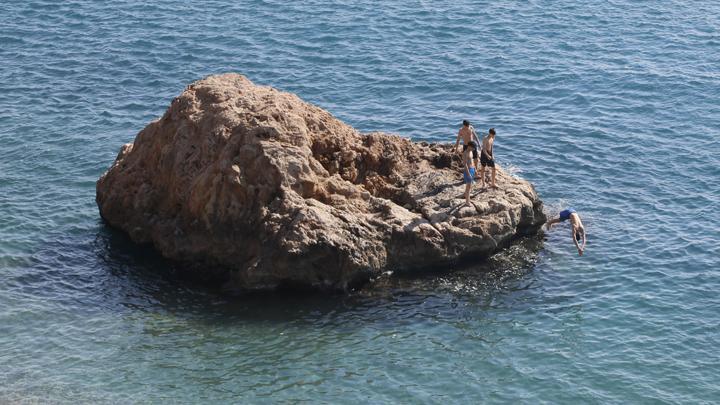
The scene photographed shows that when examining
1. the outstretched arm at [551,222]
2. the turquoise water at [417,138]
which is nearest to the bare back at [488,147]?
the outstretched arm at [551,222]

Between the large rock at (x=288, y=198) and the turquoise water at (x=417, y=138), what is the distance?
3.25 ft

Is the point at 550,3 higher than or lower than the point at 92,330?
higher

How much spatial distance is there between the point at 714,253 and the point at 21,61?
36.7m

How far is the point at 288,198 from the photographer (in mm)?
34062

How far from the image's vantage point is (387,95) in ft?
170

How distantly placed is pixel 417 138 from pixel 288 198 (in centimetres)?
1397

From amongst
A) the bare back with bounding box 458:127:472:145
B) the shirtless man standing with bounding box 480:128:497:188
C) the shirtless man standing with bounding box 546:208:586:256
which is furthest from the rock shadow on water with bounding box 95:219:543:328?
the bare back with bounding box 458:127:472:145

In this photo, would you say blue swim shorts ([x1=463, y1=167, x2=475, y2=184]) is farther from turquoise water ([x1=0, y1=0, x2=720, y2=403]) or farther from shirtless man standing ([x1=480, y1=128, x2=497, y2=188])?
turquoise water ([x1=0, y1=0, x2=720, y2=403])

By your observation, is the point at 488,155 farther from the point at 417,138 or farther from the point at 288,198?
the point at 417,138

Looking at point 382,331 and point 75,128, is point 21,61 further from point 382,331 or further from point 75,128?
point 382,331

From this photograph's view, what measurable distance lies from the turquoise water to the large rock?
3.25ft

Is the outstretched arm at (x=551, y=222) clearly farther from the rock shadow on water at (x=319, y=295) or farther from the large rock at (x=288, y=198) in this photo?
the rock shadow on water at (x=319, y=295)

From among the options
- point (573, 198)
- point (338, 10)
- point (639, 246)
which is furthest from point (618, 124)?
point (338, 10)

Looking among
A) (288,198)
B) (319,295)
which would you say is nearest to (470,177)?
(288,198)
